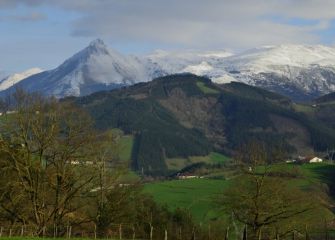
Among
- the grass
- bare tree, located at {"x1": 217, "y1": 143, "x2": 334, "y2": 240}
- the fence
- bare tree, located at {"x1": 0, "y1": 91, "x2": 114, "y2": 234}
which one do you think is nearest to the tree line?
bare tree, located at {"x1": 0, "y1": 91, "x2": 114, "y2": 234}

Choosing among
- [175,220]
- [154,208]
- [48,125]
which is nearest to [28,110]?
[48,125]

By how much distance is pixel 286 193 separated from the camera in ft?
195

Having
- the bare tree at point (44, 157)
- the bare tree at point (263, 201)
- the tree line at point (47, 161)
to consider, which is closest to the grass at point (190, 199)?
the bare tree at point (263, 201)

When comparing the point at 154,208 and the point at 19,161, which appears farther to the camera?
the point at 154,208

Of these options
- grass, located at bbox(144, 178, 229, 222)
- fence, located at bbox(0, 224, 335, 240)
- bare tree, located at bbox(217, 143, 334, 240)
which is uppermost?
bare tree, located at bbox(217, 143, 334, 240)

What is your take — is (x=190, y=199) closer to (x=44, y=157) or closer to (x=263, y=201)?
(x=263, y=201)

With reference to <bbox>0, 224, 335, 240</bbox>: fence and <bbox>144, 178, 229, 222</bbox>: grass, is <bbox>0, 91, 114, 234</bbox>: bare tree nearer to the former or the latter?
<bbox>0, 224, 335, 240</bbox>: fence

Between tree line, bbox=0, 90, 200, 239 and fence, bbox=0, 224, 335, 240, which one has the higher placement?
tree line, bbox=0, 90, 200, 239

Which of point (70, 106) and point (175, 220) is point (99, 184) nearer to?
point (70, 106)

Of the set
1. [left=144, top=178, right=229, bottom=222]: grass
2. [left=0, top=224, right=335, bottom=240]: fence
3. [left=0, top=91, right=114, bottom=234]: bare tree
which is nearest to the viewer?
[left=0, top=91, right=114, bottom=234]: bare tree

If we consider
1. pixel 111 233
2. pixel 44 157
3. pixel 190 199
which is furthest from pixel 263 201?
pixel 190 199

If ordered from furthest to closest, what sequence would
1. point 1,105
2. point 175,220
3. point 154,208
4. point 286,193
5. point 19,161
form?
1. point 175,220
2. point 154,208
3. point 286,193
4. point 19,161
5. point 1,105

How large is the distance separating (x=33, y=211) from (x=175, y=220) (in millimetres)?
59051

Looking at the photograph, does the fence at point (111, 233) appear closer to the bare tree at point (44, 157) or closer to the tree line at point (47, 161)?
the tree line at point (47, 161)
